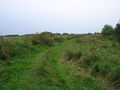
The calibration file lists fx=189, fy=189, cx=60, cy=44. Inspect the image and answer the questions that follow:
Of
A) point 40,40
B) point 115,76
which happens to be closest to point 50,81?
point 115,76

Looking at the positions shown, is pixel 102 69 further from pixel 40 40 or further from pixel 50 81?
pixel 40 40

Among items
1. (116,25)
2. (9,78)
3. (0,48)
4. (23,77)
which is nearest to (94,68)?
(23,77)

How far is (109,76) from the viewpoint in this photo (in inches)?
326

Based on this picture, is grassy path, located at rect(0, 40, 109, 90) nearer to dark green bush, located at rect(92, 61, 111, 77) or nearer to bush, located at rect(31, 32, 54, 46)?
dark green bush, located at rect(92, 61, 111, 77)

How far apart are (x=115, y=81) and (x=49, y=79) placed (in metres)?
2.71

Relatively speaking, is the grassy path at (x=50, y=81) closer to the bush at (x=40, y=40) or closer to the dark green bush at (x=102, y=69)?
the dark green bush at (x=102, y=69)

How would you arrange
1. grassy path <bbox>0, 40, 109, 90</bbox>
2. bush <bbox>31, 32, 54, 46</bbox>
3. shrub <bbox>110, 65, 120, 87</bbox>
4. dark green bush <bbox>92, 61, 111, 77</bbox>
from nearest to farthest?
grassy path <bbox>0, 40, 109, 90</bbox> < shrub <bbox>110, 65, 120, 87</bbox> < dark green bush <bbox>92, 61, 111, 77</bbox> < bush <bbox>31, 32, 54, 46</bbox>

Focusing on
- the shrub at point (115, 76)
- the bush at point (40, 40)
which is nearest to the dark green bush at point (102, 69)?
the shrub at point (115, 76)

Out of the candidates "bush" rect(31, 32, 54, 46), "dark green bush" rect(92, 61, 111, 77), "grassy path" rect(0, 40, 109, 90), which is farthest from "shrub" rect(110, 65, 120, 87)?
"bush" rect(31, 32, 54, 46)

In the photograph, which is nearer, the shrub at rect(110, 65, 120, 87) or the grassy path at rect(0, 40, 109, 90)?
the grassy path at rect(0, 40, 109, 90)

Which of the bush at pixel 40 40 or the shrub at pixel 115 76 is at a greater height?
the bush at pixel 40 40

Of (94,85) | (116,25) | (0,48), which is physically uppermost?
(116,25)

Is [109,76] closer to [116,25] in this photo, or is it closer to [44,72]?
[44,72]

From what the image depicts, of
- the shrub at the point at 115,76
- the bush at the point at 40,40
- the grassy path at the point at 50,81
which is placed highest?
the bush at the point at 40,40
